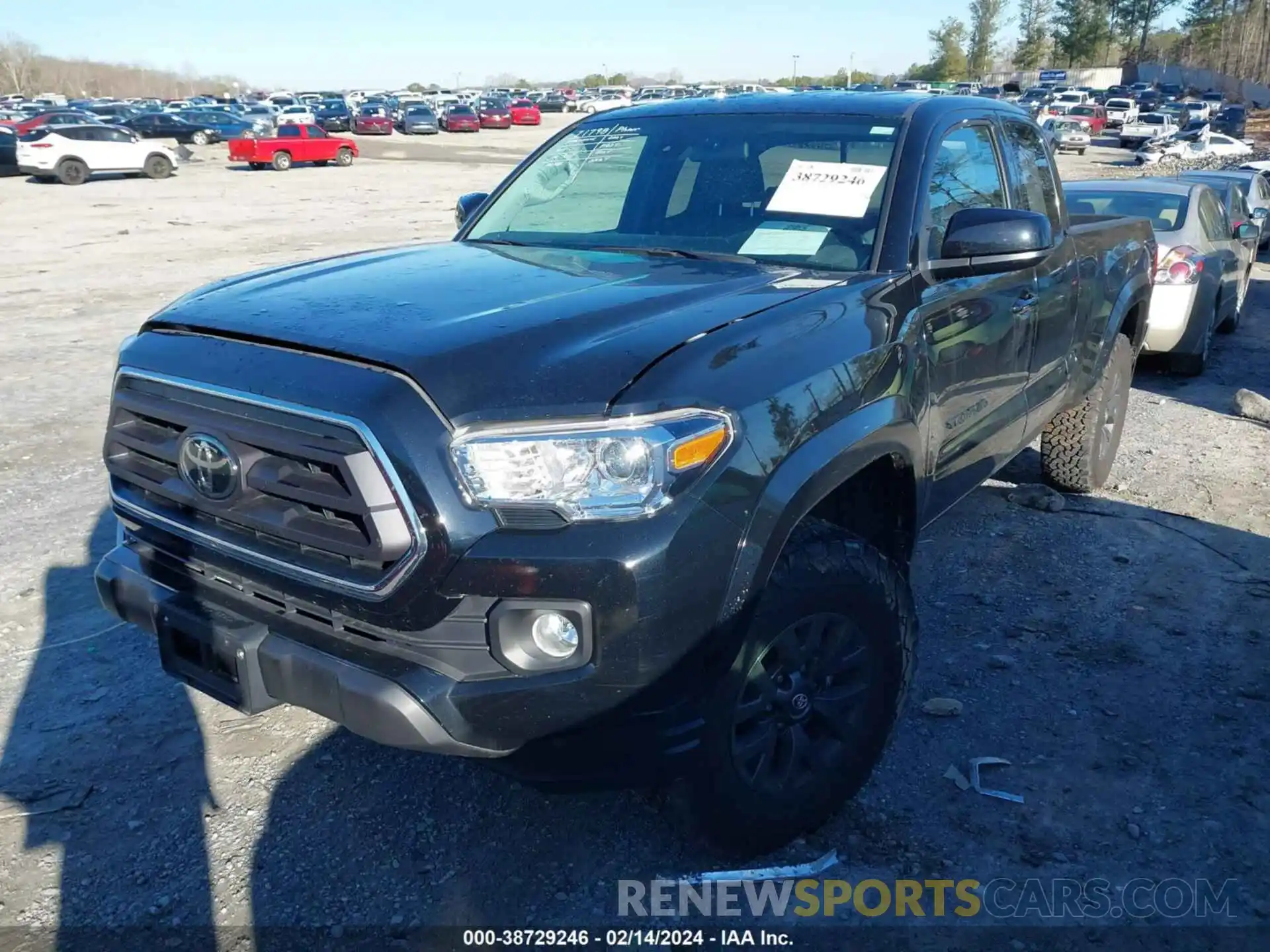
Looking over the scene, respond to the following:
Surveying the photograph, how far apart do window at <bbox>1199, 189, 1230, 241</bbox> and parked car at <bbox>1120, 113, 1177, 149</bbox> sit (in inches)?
1445

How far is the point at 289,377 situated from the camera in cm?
235

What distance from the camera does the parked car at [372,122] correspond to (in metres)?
50.8

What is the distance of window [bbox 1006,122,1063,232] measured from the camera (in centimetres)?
429

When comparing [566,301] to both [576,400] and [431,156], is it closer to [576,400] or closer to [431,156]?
[576,400]

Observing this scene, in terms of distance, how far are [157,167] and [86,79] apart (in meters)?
140

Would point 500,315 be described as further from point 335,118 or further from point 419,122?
point 419,122

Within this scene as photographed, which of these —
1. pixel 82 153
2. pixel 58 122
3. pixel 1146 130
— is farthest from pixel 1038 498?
pixel 1146 130

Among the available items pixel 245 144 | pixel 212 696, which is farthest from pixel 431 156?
pixel 212 696

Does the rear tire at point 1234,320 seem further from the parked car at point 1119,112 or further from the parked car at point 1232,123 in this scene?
the parked car at point 1119,112

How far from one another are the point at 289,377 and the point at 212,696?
2.75ft

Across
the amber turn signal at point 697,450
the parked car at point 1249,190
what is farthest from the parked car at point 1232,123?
A: the amber turn signal at point 697,450

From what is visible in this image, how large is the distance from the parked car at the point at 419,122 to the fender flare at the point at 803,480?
5397cm

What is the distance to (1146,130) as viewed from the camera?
143 ft

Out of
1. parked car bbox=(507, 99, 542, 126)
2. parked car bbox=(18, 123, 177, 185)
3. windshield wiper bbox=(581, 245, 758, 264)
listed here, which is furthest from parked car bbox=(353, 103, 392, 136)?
windshield wiper bbox=(581, 245, 758, 264)
